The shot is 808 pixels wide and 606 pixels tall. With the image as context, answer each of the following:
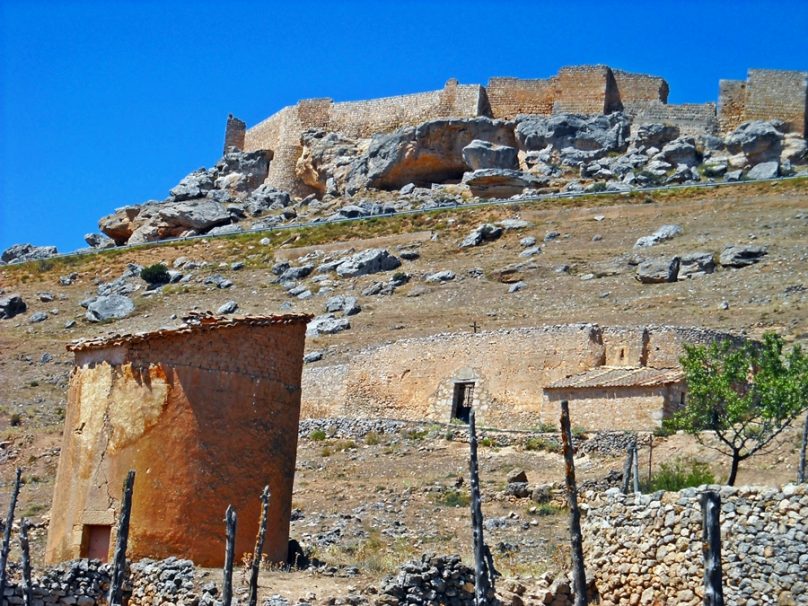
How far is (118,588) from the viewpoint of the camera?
38.0 feet

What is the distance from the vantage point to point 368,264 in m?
46.2

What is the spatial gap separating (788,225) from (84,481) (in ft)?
107

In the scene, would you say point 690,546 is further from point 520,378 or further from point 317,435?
point 520,378

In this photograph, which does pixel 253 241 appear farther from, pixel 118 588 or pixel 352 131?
pixel 118 588

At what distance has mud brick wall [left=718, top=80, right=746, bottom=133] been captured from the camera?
56.9 m

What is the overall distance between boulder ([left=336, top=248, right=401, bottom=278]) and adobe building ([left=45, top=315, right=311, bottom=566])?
3085 centimetres

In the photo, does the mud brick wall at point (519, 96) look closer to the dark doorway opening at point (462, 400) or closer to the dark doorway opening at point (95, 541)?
Result: the dark doorway opening at point (462, 400)

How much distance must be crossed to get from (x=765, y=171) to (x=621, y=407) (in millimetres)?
27542

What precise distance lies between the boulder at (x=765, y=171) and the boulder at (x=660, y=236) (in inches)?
287

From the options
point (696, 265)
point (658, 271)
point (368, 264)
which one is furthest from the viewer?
point (368, 264)

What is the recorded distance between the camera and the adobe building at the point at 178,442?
1402 cm

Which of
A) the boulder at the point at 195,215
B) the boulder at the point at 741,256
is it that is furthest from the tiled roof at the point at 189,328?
the boulder at the point at 195,215

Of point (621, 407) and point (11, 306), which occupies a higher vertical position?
point (11, 306)

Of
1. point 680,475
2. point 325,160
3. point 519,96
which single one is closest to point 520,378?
point 680,475
